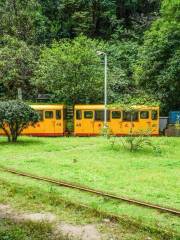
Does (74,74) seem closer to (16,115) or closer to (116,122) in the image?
(116,122)

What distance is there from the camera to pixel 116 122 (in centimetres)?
2812

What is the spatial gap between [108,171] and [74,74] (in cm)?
1832

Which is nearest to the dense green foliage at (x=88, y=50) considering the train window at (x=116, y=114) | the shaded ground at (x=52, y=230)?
the train window at (x=116, y=114)

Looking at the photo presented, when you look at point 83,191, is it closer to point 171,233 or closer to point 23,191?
point 23,191

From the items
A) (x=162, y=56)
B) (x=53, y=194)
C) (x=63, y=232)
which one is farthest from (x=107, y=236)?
(x=162, y=56)

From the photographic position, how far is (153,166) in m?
15.3

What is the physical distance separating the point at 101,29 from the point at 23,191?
41.3 metres

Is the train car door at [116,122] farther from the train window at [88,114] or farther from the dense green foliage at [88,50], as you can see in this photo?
the dense green foliage at [88,50]

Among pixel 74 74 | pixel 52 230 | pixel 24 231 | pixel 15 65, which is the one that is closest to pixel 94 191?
pixel 52 230

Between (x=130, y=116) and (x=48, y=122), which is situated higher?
(x=130, y=116)

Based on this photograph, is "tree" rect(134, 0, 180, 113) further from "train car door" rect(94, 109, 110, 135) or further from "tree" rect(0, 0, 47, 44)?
"tree" rect(0, 0, 47, 44)

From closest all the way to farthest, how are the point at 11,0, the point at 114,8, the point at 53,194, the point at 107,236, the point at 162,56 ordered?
the point at 107,236 → the point at 53,194 → the point at 162,56 → the point at 11,0 → the point at 114,8

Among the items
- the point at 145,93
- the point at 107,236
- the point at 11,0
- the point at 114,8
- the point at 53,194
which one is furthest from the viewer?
the point at 114,8

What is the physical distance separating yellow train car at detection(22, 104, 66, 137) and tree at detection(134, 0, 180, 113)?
284 inches
